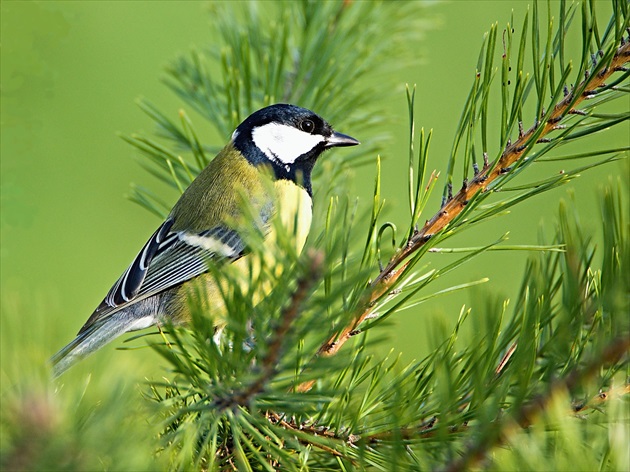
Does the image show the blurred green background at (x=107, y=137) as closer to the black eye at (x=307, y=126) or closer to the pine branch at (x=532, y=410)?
the black eye at (x=307, y=126)

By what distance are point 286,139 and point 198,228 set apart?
0.29 metres

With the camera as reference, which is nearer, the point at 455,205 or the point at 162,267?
the point at 455,205

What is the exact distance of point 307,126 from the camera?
5.00ft

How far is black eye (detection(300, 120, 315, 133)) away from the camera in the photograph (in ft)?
4.90

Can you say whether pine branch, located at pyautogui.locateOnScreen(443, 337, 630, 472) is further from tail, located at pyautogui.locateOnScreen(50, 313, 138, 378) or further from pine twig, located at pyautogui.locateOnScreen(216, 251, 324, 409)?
tail, located at pyautogui.locateOnScreen(50, 313, 138, 378)

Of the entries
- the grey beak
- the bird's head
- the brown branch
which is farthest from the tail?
the brown branch

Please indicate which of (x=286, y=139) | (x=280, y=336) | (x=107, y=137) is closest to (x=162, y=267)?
(x=286, y=139)

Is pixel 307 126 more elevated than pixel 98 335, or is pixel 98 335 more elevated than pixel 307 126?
pixel 307 126

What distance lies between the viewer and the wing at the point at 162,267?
1489 mm

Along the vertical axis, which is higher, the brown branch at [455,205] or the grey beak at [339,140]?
the grey beak at [339,140]

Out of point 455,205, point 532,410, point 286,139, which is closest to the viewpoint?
point 532,410

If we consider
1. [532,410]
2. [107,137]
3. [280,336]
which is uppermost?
[107,137]

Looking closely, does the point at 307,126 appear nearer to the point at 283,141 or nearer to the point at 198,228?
the point at 283,141

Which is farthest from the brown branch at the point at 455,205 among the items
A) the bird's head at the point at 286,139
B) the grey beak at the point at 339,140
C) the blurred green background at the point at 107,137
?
the blurred green background at the point at 107,137
